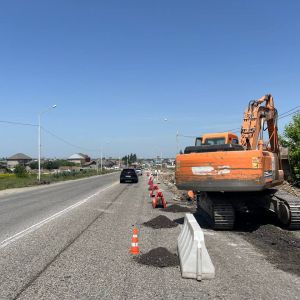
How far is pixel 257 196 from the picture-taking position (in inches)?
526

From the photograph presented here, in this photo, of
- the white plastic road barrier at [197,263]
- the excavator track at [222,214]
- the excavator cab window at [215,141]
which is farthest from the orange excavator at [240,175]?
the white plastic road barrier at [197,263]

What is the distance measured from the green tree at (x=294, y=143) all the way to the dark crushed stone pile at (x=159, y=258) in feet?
75.7

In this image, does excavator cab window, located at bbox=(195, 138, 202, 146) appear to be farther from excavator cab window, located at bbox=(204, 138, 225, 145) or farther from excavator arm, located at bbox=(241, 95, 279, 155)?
excavator arm, located at bbox=(241, 95, 279, 155)

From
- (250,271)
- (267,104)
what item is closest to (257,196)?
(267,104)

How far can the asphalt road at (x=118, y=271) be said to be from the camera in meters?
6.17

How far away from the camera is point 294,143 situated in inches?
1261

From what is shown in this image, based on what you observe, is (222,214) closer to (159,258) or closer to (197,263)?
(159,258)

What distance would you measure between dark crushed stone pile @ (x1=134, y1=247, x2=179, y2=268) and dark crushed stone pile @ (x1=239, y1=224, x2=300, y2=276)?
6.05 feet

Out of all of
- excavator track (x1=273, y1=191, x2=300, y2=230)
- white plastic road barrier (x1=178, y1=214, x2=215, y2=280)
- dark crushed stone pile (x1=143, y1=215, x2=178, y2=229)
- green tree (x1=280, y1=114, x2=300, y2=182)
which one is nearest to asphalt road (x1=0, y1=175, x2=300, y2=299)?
white plastic road barrier (x1=178, y1=214, x2=215, y2=280)

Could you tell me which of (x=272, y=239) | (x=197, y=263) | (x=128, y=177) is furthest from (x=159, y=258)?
(x=128, y=177)

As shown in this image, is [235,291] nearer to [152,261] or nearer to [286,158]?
[152,261]

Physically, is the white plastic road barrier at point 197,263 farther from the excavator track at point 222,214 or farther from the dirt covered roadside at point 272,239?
the excavator track at point 222,214

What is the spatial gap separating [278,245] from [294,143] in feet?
76.4

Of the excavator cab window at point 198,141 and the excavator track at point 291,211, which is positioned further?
the excavator cab window at point 198,141
